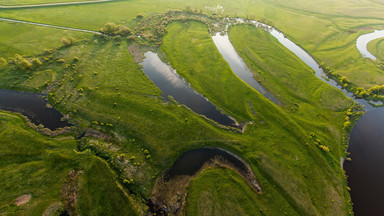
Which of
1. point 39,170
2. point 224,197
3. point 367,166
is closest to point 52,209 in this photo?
point 39,170

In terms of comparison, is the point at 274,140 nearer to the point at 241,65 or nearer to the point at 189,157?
the point at 189,157

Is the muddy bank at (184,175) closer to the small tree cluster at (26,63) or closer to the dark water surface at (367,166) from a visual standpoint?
the dark water surface at (367,166)

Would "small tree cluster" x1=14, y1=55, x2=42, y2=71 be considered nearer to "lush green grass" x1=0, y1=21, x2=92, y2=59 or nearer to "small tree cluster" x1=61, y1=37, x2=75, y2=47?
"lush green grass" x1=0, y1=21, x2=92, y2=59

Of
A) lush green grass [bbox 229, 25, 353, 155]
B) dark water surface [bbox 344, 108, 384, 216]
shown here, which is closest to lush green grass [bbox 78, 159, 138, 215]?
dark water surface [bbox 344, 108, 384, 216]

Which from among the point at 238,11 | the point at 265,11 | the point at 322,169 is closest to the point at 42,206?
the point at 322,169

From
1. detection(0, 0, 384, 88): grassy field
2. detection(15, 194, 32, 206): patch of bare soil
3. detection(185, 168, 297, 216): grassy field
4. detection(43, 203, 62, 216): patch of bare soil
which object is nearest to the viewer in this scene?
detection(43, 203, 62, 216): patch of bare soil

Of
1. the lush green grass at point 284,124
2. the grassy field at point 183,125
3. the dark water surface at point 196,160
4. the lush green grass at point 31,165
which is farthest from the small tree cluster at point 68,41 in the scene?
the dark water surface at point 196,160
